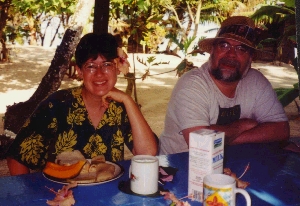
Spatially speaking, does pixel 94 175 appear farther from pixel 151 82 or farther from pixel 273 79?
pixel 273 79

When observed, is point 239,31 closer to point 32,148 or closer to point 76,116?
point 76,116

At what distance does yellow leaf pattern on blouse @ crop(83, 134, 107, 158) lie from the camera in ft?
7.72

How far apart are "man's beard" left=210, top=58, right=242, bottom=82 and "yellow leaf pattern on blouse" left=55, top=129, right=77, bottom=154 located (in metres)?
1.19

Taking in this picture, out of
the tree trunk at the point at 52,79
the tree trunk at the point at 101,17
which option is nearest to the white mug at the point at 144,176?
the tree trunk at the point at 101,17

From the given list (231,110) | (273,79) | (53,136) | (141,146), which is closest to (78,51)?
(53,136)

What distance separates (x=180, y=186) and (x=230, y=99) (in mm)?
1242

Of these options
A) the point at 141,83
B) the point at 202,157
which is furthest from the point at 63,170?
the point at 141,83

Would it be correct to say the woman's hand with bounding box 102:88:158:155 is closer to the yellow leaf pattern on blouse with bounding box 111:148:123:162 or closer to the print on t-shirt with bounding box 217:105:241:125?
the yellow leaf pattern on blouse with bounding box 111:148:123:162

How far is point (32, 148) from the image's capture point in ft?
7.02

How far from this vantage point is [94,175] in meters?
1.76

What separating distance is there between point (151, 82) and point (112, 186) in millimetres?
11377

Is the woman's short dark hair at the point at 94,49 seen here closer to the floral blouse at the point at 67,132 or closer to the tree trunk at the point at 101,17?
the floral blouse at the point at 67,132

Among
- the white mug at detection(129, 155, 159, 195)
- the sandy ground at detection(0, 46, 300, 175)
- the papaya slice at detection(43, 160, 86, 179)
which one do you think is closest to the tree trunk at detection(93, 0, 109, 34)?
the sandy ground at detection(0, 46, 300, 175)

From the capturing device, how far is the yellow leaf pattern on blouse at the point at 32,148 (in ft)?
6.94
